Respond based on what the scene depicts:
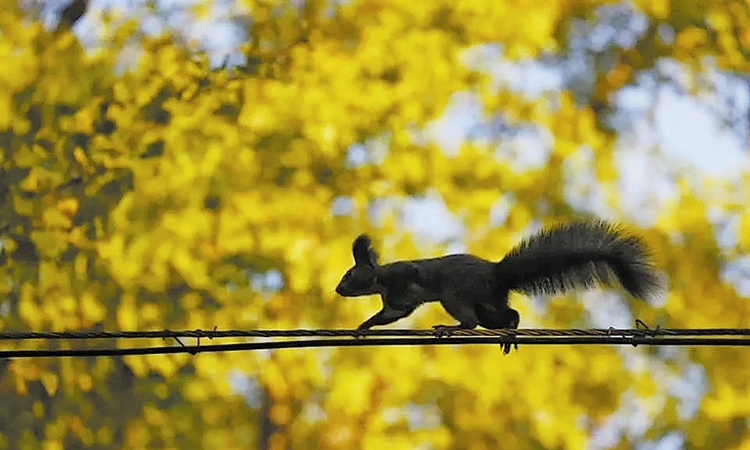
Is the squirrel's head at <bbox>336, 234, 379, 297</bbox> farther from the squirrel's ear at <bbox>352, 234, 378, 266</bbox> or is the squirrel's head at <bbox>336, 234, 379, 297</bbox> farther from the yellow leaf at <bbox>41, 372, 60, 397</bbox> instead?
the yellow leaf at <bbox>41, 372, 60, 397</bbox>

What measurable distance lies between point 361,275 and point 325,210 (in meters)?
0.93

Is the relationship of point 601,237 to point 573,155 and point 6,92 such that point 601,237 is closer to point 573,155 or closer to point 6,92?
point 573,155

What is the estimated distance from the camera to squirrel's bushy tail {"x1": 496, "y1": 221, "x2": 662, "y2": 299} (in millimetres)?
1840

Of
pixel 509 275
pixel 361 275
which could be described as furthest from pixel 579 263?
pixel 361 275

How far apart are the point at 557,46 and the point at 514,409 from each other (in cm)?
108

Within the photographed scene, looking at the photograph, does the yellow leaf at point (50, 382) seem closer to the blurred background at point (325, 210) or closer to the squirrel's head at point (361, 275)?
the blurred background at point (325, 210)

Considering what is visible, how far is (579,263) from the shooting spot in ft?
6.19

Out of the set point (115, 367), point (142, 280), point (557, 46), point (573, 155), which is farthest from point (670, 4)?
point (115, 367)

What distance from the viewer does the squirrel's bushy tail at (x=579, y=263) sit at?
6.04ft

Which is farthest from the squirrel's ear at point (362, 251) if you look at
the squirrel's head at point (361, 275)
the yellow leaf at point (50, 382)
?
the yellow leaf at point (50, 382)

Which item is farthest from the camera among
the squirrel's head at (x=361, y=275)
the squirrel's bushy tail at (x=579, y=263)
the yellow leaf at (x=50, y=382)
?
the yellow leaf at (x=50, y=382)

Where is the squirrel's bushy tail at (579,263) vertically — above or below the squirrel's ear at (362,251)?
below

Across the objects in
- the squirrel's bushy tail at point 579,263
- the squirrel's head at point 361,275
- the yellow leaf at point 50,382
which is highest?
the yellow leaf at point 50,382

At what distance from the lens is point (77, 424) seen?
2.86 meters
